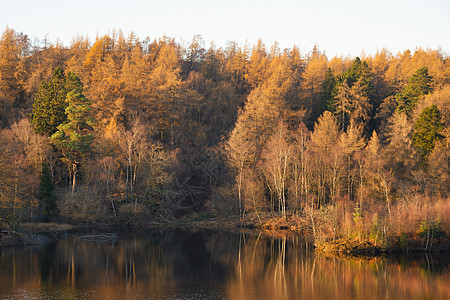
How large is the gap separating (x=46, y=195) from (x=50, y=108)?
57.0 feet

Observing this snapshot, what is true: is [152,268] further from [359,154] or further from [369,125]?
[369,125]

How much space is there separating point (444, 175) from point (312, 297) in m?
38.4

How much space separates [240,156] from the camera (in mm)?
64562

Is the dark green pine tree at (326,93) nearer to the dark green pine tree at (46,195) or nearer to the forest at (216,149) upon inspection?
the forest at (216,149)

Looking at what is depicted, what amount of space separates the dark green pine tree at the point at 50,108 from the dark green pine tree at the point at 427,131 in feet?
180

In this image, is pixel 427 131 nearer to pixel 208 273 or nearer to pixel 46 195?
pixel 208 273

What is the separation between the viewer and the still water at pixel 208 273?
2673cm

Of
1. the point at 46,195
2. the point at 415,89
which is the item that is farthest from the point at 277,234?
the point at 415,89

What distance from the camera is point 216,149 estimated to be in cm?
7319

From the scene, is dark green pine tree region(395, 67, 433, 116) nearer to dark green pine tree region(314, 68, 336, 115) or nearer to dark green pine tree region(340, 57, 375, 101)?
dark green pine tree region(340, 57, 375, 101)

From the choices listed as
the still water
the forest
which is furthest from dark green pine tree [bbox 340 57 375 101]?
the still water

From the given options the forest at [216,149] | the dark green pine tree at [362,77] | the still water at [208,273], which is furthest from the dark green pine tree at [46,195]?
the dark green pine tree at [362,77]

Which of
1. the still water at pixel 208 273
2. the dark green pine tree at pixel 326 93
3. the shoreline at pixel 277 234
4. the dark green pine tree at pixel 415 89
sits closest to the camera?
the still water at pixel 208 273

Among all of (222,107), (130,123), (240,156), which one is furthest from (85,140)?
(222,107)
